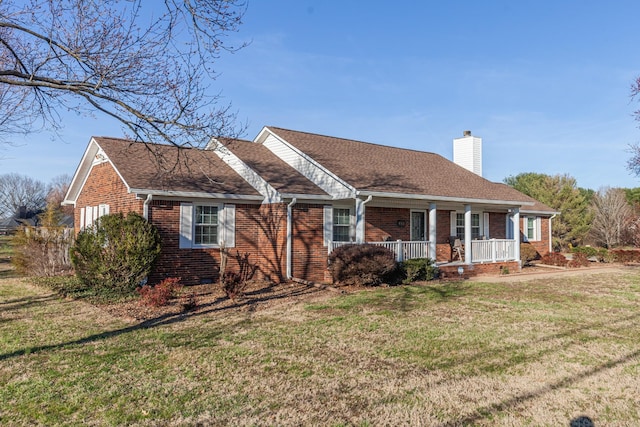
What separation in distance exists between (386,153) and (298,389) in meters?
16.2

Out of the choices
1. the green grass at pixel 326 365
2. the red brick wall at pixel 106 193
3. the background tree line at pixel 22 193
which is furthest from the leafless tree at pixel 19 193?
the green grass at pixel 326 365

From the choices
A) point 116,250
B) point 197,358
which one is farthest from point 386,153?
point 197,358

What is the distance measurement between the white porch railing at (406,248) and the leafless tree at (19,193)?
76.9 meters

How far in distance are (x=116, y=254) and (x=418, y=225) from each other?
10902mm

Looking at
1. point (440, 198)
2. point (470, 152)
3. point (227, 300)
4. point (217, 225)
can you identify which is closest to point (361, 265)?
point (227, 300)

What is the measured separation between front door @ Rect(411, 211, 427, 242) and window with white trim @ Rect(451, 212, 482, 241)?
1.70 m

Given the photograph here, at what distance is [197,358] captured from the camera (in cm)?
661

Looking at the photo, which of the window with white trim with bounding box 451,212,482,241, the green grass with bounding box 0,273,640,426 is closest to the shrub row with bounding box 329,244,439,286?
the green grass with bounding box 0,273,640,426

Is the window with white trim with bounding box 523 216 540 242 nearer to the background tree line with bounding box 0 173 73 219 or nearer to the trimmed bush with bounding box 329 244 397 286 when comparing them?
the trimmed bush with bounding box 329 244 397 286

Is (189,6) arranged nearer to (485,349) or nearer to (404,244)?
(485,349)

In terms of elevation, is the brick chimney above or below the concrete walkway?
above

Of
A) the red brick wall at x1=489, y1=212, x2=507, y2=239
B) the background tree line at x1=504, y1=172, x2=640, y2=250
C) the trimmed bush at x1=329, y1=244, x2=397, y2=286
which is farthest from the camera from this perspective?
the background tree line at x1=504, y1=172, x2=640, y2=250

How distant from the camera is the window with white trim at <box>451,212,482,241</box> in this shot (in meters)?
19.4

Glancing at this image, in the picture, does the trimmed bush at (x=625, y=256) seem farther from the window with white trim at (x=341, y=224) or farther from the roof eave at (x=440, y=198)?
the window with white trim at (x=341, y=224)
